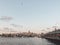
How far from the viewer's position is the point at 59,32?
378 ft
